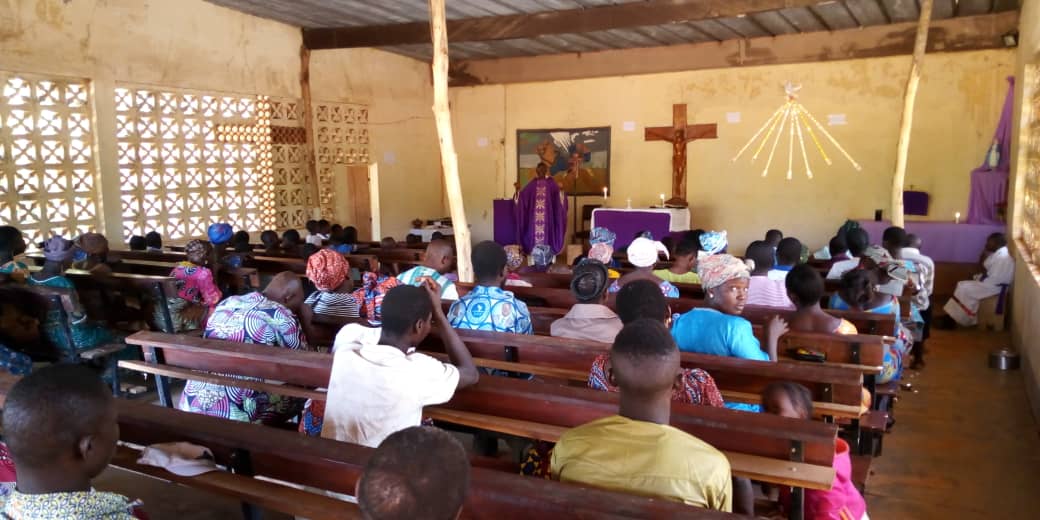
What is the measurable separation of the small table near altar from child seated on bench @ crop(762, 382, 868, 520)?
7878 millimetres

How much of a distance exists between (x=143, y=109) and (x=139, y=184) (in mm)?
898

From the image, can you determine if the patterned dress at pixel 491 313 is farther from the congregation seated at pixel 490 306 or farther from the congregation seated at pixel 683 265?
the congregation seated at pixel 683 265

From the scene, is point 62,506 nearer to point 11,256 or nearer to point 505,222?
point 11,256

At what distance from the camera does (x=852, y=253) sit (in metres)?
6.56

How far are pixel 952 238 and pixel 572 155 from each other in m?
6.16

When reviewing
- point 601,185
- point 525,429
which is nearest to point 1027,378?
point 525,429

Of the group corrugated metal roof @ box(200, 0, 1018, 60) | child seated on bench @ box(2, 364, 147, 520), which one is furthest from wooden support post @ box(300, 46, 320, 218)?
child seated on bench @ box(2, 364, 147, 520)

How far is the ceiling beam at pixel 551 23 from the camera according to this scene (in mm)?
7980

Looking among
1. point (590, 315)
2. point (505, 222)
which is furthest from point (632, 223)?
point (590, 315)

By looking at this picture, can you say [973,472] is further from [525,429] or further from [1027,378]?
[525,429]

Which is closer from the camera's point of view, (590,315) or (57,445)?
(57,445)

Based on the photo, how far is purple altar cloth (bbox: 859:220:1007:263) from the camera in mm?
9109

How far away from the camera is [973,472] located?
4078 millimetres

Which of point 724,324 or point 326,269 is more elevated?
point 326,269
